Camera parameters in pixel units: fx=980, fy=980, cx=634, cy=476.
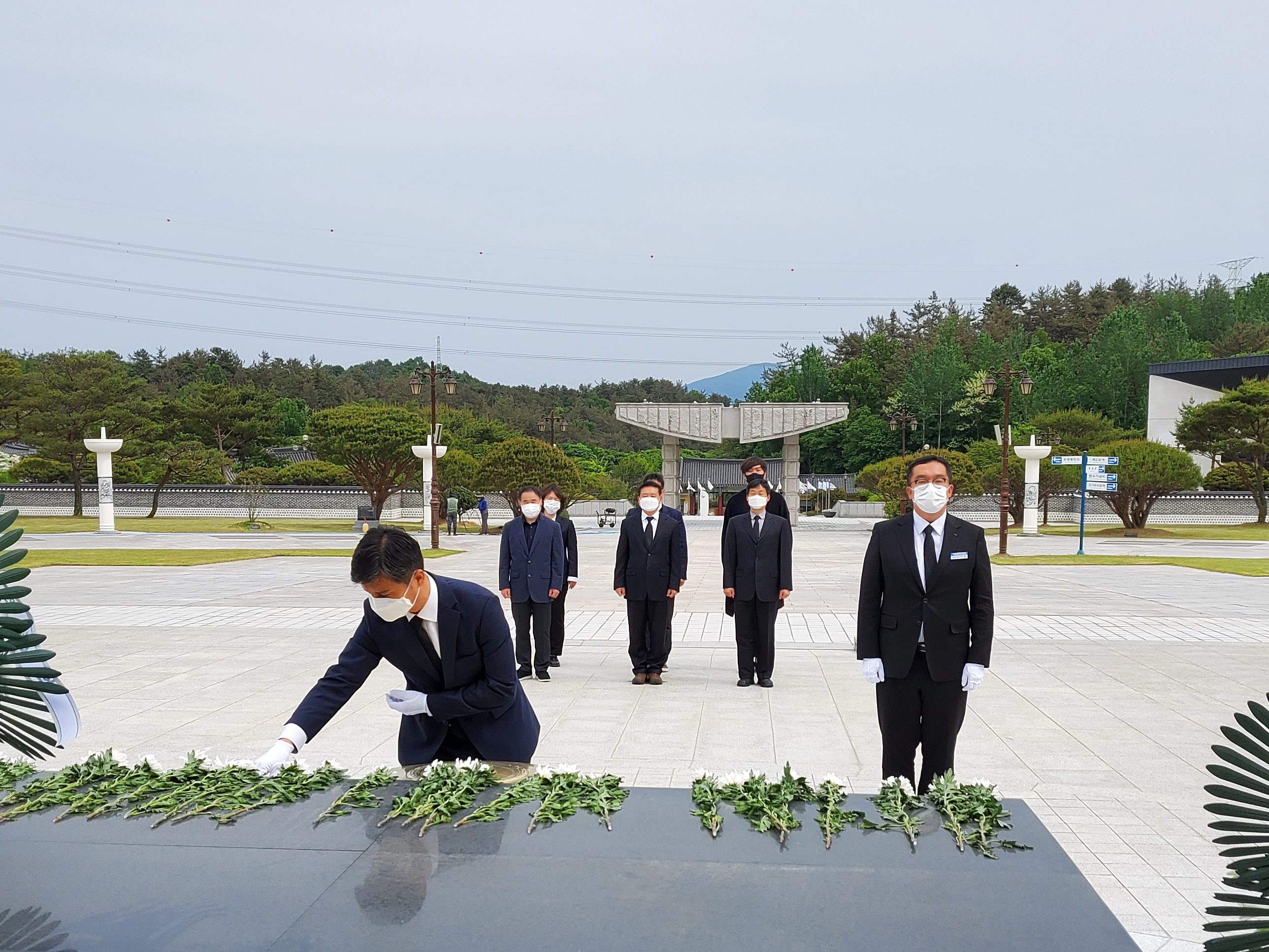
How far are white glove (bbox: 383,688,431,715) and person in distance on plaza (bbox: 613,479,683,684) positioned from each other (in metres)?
4.45

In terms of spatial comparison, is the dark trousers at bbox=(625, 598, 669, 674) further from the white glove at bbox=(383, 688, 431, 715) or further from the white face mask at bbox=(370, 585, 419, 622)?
the white face mask at bbox=(370, 585, 419, 622)

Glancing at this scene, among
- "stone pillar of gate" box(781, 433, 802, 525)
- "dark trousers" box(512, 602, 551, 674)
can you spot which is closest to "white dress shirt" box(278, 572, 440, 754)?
"dark trousers" box(512, 602, 551, 674)

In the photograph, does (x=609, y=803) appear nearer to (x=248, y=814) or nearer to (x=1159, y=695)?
(x=248, y=814)

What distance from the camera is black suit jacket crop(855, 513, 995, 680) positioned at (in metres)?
3.61

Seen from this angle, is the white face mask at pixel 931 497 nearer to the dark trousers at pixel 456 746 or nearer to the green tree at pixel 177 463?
the dark trousers at pixel 456 746

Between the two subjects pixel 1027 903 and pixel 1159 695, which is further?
pixel 1159 695

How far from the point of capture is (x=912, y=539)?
3732 mm

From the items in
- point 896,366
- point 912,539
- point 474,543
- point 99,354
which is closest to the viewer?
point 912,539

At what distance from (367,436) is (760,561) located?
80.4 feet

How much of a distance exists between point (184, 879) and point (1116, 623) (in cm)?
1002

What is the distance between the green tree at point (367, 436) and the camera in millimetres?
29828

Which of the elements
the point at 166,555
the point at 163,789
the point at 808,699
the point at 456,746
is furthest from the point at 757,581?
the point at 166,555

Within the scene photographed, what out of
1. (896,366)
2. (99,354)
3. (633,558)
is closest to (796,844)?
(633,558)

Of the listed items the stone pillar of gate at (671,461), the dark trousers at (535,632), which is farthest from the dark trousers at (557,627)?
the stone pillar of gate at (671,461)
